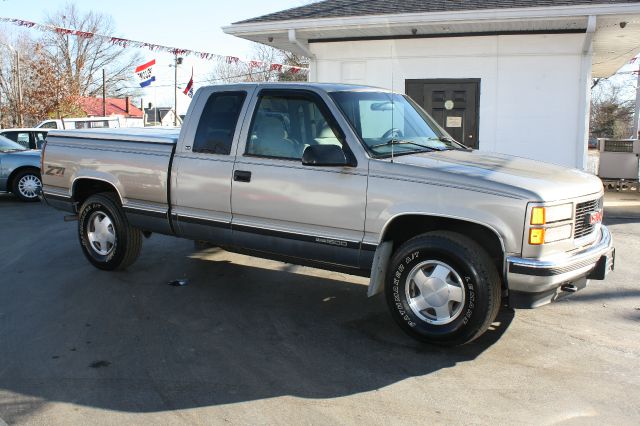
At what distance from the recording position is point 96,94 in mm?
63531

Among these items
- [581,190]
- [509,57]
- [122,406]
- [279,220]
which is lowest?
[122,406]

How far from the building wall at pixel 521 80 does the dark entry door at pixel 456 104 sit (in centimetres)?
12

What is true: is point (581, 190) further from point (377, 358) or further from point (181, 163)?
point (181, 163)

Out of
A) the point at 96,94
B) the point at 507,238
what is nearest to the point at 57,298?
the point at 507,238

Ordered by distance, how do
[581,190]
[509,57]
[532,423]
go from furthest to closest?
1. [509,57]
2. [581,190]
3. [532,423]

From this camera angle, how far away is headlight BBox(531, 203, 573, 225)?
13.4ft

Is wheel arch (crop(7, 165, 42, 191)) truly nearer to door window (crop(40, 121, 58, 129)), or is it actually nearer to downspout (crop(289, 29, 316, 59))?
downspout (crop(289, 29, 316, 59))

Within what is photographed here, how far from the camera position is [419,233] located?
191 inches

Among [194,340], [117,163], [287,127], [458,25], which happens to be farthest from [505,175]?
[458,25]

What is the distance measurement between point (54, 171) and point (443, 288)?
15.3ft

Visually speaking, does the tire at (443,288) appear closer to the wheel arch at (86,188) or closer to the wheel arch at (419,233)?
the wheel arch at (419,233)

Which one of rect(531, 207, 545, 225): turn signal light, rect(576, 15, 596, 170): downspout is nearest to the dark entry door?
rect(576, 15, 596, 170): downspout

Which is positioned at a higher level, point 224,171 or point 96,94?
point 96,94

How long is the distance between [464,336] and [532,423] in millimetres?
1022
